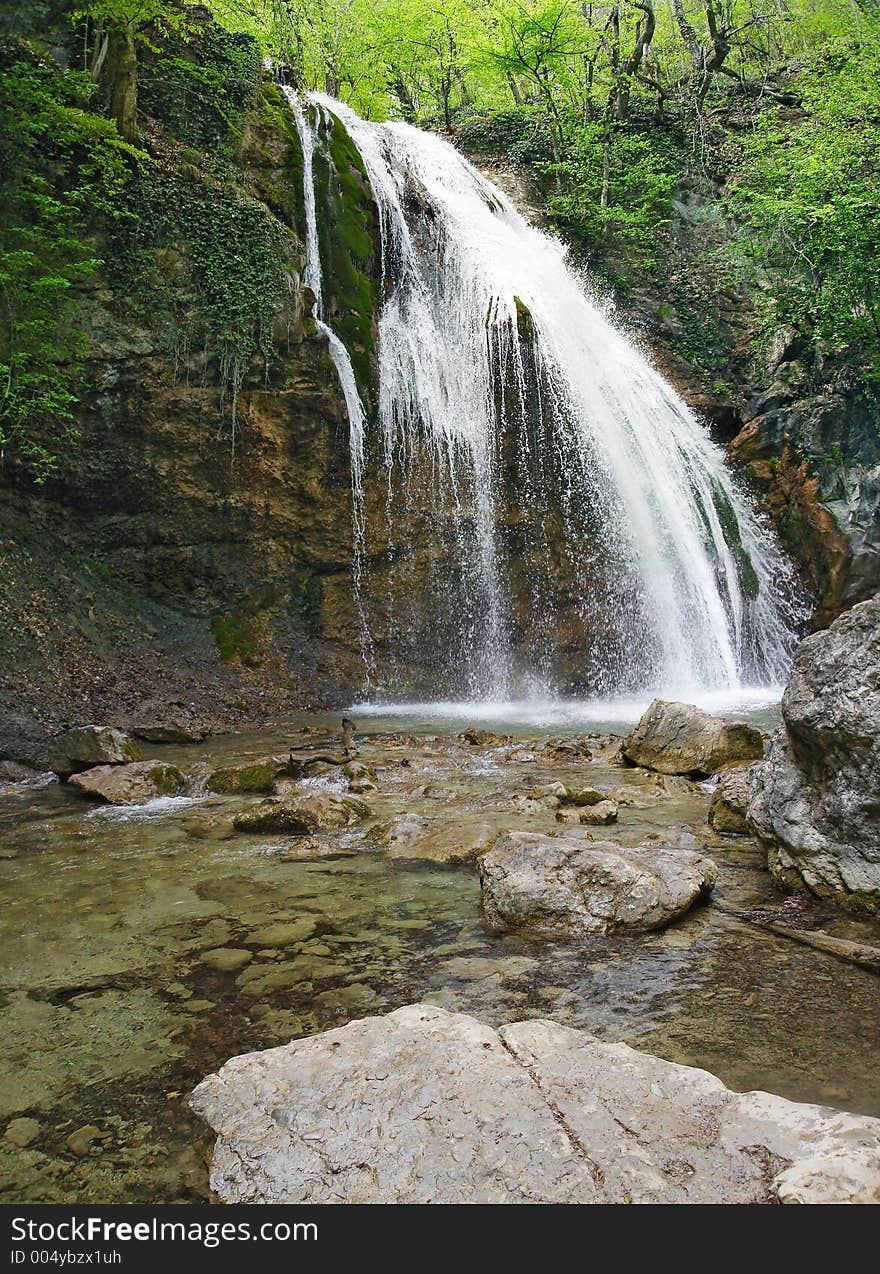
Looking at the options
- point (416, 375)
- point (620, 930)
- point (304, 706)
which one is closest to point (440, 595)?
point (304, 706)

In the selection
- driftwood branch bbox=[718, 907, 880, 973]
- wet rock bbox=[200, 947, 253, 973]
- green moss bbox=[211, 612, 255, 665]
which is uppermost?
green moss bbox=[211, 612, 255, 665]

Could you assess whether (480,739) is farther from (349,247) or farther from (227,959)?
(349,247)

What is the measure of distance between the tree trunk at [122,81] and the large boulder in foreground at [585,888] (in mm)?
12056

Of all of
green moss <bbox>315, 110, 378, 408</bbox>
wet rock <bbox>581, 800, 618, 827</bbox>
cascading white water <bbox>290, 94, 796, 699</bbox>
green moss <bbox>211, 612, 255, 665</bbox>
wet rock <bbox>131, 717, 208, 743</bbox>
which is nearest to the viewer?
wet rock <bbox>581, 800, 618, 827</bbox>

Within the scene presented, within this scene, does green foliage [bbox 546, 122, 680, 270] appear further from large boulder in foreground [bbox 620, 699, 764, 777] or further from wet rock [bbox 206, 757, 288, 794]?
wet rock [bbox 206, 757, 288, 794]

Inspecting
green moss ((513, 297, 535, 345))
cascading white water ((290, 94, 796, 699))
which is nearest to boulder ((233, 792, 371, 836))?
cascading white water ((290, 94, 796, 699))

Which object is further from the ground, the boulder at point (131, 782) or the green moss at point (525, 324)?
the green moss at point (525, 324)

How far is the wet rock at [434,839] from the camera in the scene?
4367mm

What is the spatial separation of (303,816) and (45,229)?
9464 millimetres

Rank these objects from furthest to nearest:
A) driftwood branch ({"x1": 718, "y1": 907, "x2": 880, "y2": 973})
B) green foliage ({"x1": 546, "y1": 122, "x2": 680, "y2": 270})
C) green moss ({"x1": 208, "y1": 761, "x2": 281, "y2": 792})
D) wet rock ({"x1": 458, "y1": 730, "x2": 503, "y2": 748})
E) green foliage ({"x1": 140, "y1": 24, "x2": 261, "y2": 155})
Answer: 1. green foliage ({"x1": 546, "y1": 122, "x2": 680, "y2": 270})
2. green foliage ({"x1": 140, "y1": 24, "x2": 261, "y2": 155})
3. wet rock ({"x1": 458, "y1": 730, "x2": 503, "y2": 748})
4. green moss ({"x1": 208, "y1": 761, "x2": 281, "y2": 792})
5. driftwood branch ({"x1": 718, "y1": 907, "x2": 880, "y2": 973})

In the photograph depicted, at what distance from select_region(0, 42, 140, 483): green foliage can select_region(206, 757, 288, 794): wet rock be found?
5434 mm

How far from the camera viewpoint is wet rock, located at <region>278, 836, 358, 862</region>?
14.5 ft

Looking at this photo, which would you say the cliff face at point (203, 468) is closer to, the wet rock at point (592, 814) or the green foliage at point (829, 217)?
the wet rock at point (592, 814)

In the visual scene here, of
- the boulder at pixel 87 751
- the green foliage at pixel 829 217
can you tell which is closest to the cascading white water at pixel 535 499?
the green foliage at pixel 829 217
